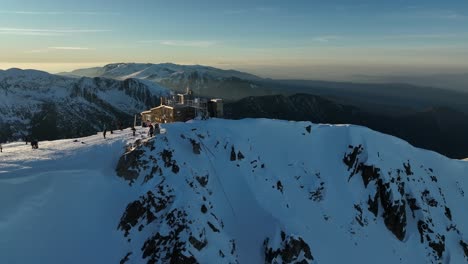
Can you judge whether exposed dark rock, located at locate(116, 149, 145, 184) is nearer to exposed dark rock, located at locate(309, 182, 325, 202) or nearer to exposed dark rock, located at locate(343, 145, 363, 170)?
exposed dark rock, located at locate(309, 182, 325, 202)

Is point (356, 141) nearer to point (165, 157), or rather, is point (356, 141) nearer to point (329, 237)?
point (329, 237)

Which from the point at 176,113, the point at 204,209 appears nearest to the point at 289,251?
the point at 204,209

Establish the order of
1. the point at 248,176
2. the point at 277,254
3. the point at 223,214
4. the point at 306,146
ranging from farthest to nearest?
1. the point at 306,146
2. the point at 248,176
3. the point at 223,214
4. the point at 277,254

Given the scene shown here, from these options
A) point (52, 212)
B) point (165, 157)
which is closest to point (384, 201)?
point (165, 157)

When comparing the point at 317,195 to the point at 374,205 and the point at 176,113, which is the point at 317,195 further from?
the point at 176,113

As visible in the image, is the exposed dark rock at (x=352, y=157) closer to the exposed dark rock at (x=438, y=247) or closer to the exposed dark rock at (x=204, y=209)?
the exposed dark rock at (x=438, y=247)

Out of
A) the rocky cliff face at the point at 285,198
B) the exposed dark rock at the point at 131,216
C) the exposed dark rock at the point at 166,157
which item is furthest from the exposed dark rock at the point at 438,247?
the exposed dark rock at the point at 131,216
